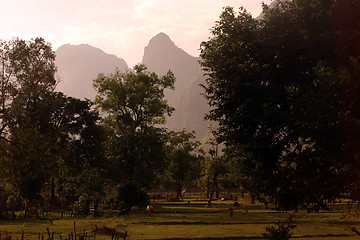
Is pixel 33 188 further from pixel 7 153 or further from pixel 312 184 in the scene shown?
pixel 312 184

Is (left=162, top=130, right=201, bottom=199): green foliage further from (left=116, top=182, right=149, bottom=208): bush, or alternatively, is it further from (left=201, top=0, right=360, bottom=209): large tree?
(left=201, top=0, right=360, bottom=209): large tree

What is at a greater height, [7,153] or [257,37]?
[257,37]

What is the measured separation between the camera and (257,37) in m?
22.2

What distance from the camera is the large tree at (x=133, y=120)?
200 ft

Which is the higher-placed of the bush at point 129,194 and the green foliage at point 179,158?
the green foliage at point 179,158

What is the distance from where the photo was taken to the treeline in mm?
38806

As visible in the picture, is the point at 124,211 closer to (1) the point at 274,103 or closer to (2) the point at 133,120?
(2) the point at 133,120

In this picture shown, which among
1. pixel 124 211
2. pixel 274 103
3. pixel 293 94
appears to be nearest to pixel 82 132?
pixel 124 211

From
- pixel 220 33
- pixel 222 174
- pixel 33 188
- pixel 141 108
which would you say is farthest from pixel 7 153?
pixel 222 174

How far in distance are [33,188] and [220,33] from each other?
4068 cm

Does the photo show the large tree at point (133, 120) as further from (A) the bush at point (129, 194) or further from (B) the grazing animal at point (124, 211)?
(B) the grazing animal at point (124, 211)

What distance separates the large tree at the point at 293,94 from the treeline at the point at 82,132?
76.6 ft

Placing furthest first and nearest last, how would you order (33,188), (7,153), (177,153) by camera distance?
(177,153)
(33,188)
(7,153)

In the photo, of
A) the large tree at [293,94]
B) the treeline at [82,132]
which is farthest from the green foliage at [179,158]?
the large tree at [293,94]
